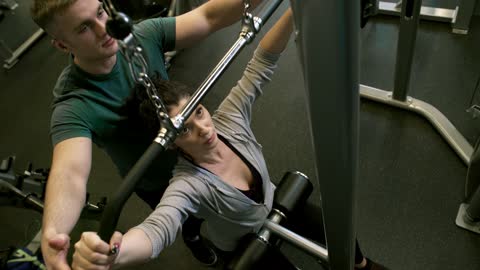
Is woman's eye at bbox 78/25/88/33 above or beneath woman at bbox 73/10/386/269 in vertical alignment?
above

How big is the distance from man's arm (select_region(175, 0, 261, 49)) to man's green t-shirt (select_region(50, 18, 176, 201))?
29 millimetres

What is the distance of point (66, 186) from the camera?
87 centimetres

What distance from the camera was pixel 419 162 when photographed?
5.97ft

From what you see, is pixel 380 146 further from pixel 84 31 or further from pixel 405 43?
pixel 84 31

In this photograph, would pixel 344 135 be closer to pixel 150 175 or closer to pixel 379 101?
pixel 150 175

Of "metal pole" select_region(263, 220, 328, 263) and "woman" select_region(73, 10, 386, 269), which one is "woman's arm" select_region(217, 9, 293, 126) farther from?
"metal pole" select_region(263, 220, 328, 263)

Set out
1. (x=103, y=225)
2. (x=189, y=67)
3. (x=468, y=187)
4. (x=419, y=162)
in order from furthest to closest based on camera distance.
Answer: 1. (x=189, y=67)
2. (x=419, y=162)
3. (x=468, y=187)
4. (x=103, y=225)

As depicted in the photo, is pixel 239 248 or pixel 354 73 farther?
pixel 239 248

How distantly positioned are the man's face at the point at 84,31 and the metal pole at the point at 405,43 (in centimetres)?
130

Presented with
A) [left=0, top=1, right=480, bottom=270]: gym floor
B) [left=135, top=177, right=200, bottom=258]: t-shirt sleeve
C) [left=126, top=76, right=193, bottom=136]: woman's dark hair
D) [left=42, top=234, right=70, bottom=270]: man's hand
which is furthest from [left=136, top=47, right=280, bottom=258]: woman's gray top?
[left=0, top=1, right=480, bottom=270]: gym floor

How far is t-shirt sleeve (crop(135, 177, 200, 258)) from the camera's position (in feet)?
2.54

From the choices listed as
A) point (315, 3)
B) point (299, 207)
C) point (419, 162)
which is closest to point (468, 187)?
point (419, 162)

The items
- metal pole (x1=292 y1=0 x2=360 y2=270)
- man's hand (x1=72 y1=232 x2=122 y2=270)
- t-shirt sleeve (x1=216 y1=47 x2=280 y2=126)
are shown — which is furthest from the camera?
t-shirt sleeve (x1=216 y1=47 x2=280 y2=126)

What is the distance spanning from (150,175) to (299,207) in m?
0.49
